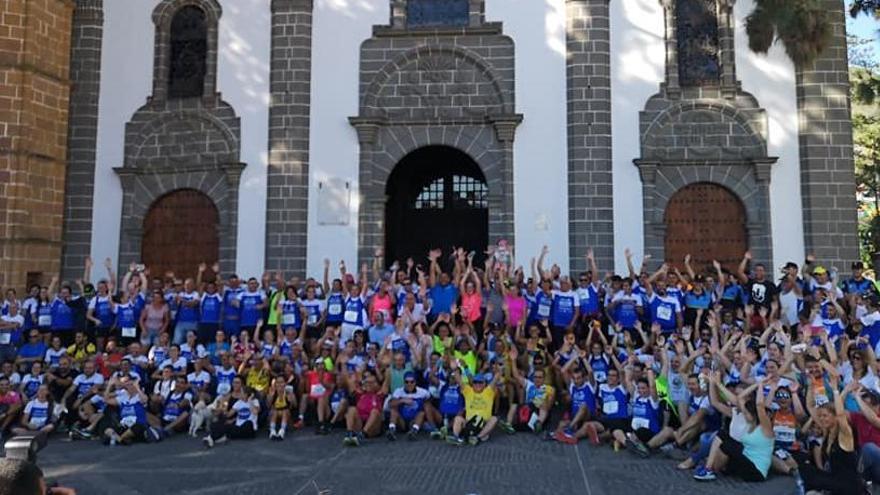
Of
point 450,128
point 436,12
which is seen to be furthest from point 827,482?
point 436,12

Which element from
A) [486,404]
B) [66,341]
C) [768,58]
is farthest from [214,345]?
[768,58]

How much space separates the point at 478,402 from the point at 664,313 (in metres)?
3.47

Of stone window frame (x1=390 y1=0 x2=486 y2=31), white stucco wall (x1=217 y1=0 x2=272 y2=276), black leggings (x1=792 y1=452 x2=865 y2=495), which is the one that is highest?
stone window frame (x1=390 y1=0 x2=486 y2=31)

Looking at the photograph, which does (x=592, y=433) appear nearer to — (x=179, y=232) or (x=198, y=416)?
(x=198, y=416)

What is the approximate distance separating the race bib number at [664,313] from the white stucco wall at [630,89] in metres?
3.20

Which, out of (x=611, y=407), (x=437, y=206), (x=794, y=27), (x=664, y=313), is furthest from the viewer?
(x=437, y=206)

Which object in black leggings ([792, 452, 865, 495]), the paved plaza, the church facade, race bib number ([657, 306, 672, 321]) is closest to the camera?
black leggings ([792, 452, 865, 495])

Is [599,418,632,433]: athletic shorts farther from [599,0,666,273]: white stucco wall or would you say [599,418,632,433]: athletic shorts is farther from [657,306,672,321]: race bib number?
[599,0,666,273]: white stucco wall

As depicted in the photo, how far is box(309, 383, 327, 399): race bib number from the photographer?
9833 mm

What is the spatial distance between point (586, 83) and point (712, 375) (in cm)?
794

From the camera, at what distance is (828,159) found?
45.7 ft

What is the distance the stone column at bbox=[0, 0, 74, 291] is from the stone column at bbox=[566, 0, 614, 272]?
33.6ft

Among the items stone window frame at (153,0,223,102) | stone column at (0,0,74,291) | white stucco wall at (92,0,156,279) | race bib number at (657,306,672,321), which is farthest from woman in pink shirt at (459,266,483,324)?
stone column at (0,0,74,291)

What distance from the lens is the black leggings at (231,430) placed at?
30.5ft
